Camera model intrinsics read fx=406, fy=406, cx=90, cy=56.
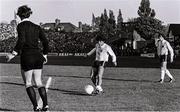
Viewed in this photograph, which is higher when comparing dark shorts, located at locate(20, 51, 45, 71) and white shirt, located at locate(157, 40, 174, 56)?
dark shorts, located at locate(20, 51, 45, 71)

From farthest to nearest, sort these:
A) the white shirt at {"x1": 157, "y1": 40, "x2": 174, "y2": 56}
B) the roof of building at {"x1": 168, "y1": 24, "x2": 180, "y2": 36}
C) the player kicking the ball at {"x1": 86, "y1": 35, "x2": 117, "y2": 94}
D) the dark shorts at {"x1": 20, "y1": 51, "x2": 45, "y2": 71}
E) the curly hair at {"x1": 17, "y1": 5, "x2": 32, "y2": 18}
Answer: the roof of building at {"x1": 168, "y1": 24, "x2": 180, "y2": 36} < the white shirt at {"x1": 157, "y1": 40, "x2": 174, "y2": 56} < the player kicking the ball at {"x1": 86, "y1": 35, "x2": 117, "y2": 94} < the curly hair at {"x1": 17, "y1": 5, "x2": 32, "y2": 18} < the dark shorts at {"x1": 20, "y1": 51, "x2": 45, "y2": 71}

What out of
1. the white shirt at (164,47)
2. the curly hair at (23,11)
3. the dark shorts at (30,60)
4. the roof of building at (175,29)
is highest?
the curly hair at (23,11)

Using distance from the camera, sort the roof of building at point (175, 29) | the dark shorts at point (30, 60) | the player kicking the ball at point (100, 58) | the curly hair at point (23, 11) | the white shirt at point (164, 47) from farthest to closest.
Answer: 1. the roof of building at point (175, 29)
2. the white shirt at point (164, 47)
3. the player kicking the ball at point (100, 58)
4. the curly hair at point (23, 11)
5. the dark shorts at point (30, 60)

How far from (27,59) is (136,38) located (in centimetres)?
8909

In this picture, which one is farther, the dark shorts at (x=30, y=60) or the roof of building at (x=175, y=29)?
the roof of building at (x=175, y=29)

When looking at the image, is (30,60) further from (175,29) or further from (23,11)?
(175,29)

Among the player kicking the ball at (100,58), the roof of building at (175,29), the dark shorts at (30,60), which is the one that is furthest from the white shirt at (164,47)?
the roof of building at (175,29)

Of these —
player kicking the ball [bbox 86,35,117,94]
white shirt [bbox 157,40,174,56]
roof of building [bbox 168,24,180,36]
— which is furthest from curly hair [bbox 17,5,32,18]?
roof of building [bbox 168,24,180,36]

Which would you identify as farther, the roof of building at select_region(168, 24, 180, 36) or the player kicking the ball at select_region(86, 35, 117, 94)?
the roof of building at select_region(168, 24, 180, 36)

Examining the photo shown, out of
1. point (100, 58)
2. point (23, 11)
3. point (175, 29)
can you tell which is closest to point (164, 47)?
point (100, 58)

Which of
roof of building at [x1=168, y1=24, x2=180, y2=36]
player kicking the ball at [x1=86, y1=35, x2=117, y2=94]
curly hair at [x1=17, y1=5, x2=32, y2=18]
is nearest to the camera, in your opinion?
curly hair at [x1=17, y1=5, x2=32, y2=18]

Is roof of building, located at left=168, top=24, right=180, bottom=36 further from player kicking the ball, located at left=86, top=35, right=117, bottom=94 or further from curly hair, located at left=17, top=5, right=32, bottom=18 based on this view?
curly hair, located at left=17, top=5, right=32, bottom=18

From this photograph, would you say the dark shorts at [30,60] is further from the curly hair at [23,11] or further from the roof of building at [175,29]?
the roof of building at [175,29]

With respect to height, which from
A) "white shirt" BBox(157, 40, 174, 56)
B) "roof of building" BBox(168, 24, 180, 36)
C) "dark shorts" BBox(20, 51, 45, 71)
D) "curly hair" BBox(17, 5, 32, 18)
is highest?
"curly hair" BBox(17, 5, 32, 18)
